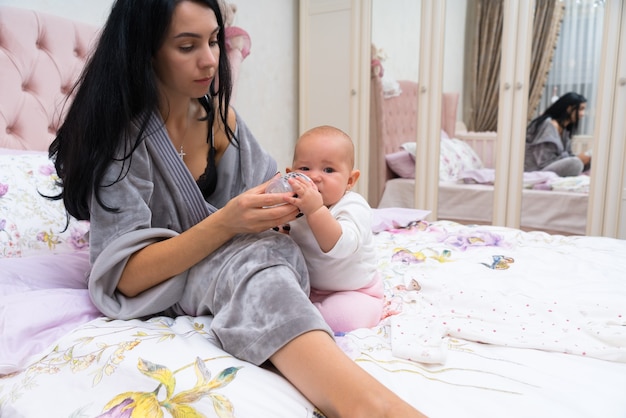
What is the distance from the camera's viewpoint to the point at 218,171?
119cm

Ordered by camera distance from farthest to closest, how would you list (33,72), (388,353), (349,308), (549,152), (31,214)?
(549,152)
(33,72)
(31,214)
(349,308)
(388,353)

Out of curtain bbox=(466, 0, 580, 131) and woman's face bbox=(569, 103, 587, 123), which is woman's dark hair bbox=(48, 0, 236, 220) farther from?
woman's face bbox=(569, 103, 587, 123)

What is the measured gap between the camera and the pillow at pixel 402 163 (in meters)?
3.08

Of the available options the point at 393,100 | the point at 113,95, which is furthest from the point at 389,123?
the point at 113,95

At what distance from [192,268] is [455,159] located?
2.36 metres

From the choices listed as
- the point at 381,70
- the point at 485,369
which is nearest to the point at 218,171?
the point at 485,369

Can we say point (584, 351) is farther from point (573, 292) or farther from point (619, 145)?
point (619, 145)

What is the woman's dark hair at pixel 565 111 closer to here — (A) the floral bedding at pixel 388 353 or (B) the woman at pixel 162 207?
(A) the floral bedding at pixel 388 353

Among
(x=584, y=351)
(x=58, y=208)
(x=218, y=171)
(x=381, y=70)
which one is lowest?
(x=584, y=351)

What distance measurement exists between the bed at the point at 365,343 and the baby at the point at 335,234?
2.5 inches

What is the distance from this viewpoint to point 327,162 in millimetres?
1080

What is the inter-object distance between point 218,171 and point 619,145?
91.4 inches

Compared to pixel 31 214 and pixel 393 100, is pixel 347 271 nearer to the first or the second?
pixel 31 214

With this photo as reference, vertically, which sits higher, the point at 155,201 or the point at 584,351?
the point at 155,201
